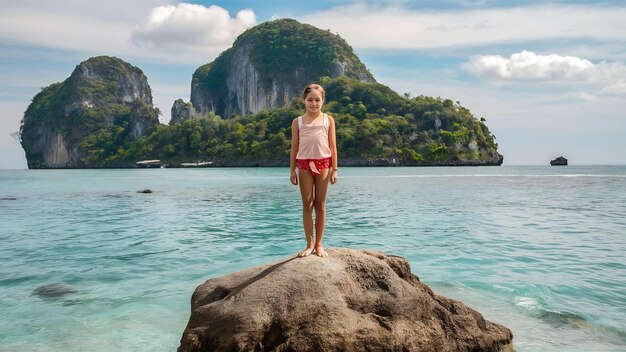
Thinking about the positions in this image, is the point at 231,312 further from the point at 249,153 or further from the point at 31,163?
the point at 31,163

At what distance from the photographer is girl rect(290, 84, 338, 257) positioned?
562 centimetres

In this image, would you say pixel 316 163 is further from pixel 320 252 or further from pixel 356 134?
pixel 356 134

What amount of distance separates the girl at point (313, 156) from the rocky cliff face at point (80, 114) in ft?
500

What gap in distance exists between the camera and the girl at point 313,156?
5.62m

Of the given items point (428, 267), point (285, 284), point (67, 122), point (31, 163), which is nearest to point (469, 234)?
point (428, 267)

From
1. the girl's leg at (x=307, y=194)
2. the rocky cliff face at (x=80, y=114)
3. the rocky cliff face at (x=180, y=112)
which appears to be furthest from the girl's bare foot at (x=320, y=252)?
the rocky cliff face at (x=80, y=114)

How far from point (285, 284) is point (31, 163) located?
202176 mm

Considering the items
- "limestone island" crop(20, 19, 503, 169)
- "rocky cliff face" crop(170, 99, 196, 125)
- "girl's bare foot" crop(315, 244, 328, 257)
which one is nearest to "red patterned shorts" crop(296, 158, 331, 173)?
"girl's bare foot" crop(315, 244, 328, 257)

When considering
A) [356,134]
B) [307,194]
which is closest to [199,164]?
[356,134]

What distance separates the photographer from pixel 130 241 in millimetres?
14148

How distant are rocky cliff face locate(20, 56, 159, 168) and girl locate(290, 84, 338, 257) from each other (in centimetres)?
15242

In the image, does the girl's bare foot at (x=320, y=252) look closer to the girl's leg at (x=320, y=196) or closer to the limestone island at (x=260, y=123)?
the girl's leg at (x=320, y=196)

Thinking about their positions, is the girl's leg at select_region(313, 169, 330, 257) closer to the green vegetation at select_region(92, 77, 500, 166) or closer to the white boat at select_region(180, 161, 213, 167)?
the green vegetation at select_region(92, 77, 500, 166)

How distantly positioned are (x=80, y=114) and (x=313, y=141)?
18750 centimetres
